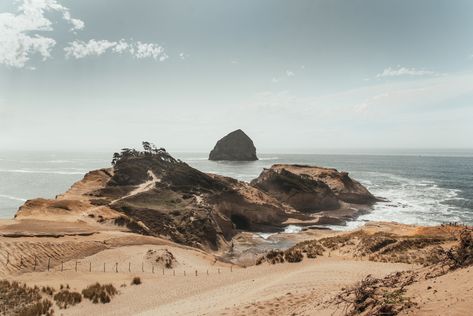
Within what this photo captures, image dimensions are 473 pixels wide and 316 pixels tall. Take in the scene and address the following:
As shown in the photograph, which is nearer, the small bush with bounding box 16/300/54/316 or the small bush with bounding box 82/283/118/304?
the small bush with bounding box 16/300/54/316

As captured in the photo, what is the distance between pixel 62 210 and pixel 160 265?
64.5ft

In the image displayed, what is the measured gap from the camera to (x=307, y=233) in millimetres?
52406

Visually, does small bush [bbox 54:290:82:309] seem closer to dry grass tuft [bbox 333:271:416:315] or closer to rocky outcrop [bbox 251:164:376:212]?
dry grass tuft [bbox 333:271:416:315]

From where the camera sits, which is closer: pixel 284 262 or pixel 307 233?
pixel 284 262

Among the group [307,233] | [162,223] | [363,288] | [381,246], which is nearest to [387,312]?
[363,288]

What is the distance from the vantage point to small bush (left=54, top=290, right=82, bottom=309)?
58.6 ft

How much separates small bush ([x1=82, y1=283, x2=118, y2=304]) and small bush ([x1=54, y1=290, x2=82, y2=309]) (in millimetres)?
466

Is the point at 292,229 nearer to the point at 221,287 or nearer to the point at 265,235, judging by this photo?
the point at 265,235

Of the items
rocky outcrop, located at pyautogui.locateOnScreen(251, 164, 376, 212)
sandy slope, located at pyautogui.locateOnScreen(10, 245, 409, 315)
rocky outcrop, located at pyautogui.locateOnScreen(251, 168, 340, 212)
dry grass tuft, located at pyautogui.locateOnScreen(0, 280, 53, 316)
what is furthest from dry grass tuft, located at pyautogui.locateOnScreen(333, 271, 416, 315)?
rocky outcrop, located at pyautogui.locateOnScreen(251, 164, 376, 212)

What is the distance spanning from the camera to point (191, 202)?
52719 mm

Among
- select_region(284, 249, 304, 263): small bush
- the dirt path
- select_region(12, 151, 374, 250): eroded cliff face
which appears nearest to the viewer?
select_region(284, 249, 304, 263): small bush

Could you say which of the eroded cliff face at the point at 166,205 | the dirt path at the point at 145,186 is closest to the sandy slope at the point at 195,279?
the eroded cliff face at the point at 166,205

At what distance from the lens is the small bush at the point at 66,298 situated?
58.6 feet

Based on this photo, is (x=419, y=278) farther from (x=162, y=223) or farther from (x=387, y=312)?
(x=162, y=223)
